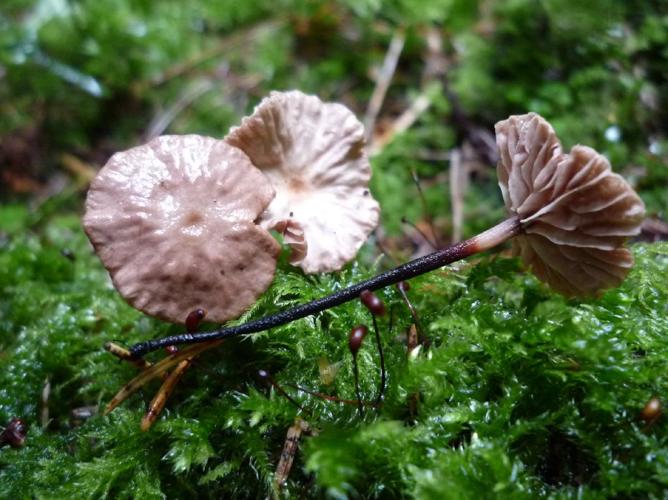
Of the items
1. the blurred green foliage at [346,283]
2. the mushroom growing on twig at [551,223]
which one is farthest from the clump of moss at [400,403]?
the mushroom growing on twig at [551,223]

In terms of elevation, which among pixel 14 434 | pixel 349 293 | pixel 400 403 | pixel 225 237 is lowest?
pixel 14 434

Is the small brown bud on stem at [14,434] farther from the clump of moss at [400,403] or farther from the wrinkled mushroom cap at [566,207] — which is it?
the wrinkled mushroom cap at [566,207]

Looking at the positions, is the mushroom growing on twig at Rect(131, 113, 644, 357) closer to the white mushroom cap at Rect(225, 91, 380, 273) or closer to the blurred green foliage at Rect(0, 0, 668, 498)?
the blurred green foliage at Rect(0, 0, 668, 498)

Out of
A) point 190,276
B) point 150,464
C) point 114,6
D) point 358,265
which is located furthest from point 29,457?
point 114,6

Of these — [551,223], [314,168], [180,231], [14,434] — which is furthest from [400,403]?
[14,434]

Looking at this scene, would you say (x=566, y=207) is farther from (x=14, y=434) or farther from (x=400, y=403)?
(x=14, y=434)

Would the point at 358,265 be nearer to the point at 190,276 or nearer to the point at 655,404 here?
the point at 190,276
